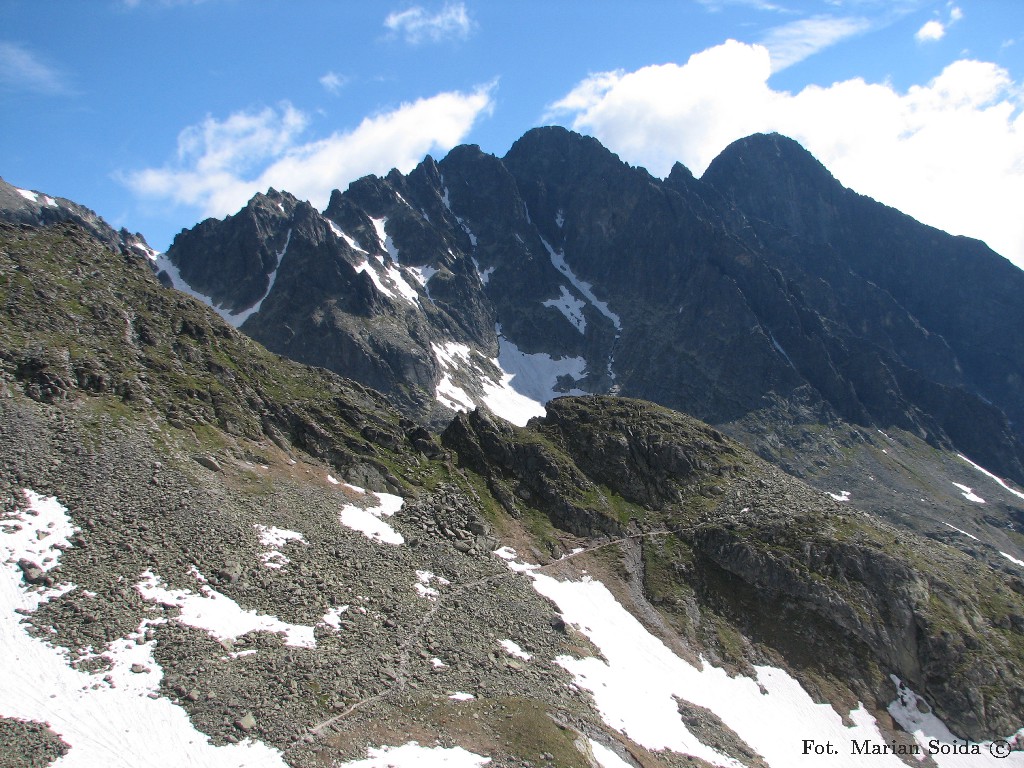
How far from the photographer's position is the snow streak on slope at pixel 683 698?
45.3m

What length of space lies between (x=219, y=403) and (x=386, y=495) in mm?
19873

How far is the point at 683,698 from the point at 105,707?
4049cm

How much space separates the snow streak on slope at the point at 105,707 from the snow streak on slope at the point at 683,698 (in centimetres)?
2604

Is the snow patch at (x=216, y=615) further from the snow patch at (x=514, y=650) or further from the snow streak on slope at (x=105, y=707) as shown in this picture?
the snow patch at (x=514, y=650)

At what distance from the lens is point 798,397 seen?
199000 millimetres

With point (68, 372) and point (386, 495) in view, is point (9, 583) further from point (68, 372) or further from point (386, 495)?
point (386, 495)

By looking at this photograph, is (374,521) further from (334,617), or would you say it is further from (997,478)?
(997,478)

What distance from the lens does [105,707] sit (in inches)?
1108

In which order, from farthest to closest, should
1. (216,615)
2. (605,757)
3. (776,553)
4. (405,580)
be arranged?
(776,553) → (405,580) → (216,615) → (605,757)

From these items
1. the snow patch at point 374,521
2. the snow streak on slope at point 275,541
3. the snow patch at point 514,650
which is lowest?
the snow patch at point 514,650

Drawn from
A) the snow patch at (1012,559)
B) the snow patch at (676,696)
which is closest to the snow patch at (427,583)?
the snow patch at (676,696)

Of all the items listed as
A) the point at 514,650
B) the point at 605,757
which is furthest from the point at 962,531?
the point at 605,757

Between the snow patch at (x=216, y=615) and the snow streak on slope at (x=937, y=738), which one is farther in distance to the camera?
the snow streak on slope at (x=937, y=738)

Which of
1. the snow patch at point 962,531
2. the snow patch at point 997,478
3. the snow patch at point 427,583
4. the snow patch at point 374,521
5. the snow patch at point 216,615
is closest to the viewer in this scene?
the snow patch at point 216,615
